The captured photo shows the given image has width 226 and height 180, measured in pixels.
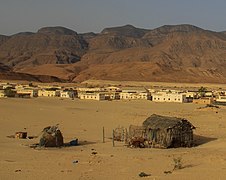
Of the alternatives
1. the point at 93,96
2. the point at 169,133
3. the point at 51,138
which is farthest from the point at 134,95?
the point at 51,138

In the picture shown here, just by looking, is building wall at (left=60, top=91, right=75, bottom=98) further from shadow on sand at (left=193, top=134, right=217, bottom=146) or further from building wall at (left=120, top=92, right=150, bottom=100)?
shadow on sand at (left=193, top=134, right=217, bottom=146)

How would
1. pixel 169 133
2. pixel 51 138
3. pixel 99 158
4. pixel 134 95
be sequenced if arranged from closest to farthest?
pixel 99 158, pixel 51 138, pixel 169 133, pixel 134 95

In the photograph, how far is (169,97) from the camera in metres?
65.5

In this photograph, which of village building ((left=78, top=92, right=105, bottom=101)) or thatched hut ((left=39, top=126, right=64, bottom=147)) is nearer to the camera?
thatched hut ((left=39, top=126, right=64, bottom=147))

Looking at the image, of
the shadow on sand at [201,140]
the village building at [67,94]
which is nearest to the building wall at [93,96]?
the village building at [67,94]

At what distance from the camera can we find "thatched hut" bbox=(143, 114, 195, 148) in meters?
22.7

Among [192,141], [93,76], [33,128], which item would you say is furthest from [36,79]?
[192,141]

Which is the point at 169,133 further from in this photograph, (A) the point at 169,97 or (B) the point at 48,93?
(B) the point at 48,93

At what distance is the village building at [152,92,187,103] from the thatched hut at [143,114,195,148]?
40463mm

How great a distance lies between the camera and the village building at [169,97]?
210 ft

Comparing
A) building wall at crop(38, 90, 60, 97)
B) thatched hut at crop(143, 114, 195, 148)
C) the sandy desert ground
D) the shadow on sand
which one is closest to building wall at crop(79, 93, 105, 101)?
building wall at crop(38, 90, 60, 97)

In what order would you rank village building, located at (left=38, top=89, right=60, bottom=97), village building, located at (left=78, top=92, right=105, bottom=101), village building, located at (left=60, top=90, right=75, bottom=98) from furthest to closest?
village building, located at (left=38, top=89, right=60, bottom=97), village building, located at (left=60, top=90, right=75, bottom=98), village building, located at (left=78, top=92, right=105, bottom=101)

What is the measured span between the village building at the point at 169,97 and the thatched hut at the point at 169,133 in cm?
4046

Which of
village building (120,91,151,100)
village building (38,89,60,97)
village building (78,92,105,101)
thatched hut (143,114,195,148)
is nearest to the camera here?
thatched hut (143,114,195,148)
